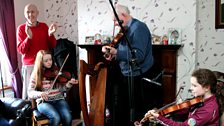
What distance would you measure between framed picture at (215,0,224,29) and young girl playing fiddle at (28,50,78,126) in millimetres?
1848

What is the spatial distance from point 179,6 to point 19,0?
228 centimetres

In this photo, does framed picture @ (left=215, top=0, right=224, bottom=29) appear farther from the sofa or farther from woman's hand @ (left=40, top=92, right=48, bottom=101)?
the sofa

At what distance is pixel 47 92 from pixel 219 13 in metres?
2.18

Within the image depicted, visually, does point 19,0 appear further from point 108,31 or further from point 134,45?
point 134,45

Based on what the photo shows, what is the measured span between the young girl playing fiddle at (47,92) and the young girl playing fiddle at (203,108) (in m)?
1.02

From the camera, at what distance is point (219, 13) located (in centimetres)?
287

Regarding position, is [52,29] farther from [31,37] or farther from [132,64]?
[132,64]

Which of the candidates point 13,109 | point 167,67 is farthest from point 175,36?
point 13,109

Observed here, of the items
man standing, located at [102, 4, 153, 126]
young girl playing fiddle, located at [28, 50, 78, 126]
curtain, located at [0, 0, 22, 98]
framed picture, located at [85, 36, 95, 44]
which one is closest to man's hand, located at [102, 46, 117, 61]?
man standing, located at [102, 4, 153, 126]

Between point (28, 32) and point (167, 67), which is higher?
point (28, 32)

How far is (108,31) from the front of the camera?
3.30 meters

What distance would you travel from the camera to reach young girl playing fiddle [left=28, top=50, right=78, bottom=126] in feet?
7.54

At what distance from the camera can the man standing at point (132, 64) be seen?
206cm

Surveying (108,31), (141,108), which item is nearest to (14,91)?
(108,31)
